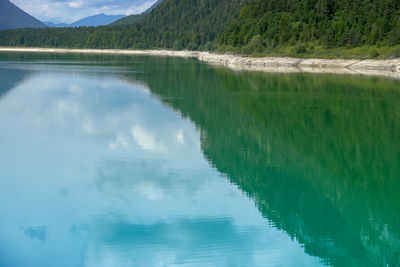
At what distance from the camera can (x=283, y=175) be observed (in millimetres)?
15031

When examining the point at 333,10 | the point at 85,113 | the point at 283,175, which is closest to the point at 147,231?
the point at 283,175

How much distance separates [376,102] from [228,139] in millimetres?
14337

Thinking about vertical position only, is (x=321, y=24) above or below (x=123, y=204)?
above

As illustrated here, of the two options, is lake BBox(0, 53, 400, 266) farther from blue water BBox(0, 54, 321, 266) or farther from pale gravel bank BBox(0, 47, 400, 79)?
pale gravel bank BBox(0, 47, 400, 79)

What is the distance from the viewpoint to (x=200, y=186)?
1418 cm

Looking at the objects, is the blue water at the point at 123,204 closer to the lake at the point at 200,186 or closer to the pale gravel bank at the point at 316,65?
the lake at the point at 200,186

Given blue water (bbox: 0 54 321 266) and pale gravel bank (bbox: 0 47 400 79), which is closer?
blue water (bbox: 0 54 321 266)

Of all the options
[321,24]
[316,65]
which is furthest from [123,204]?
[321,24]

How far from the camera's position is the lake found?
32.5ft

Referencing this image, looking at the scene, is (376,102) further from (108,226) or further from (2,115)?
(108,226)

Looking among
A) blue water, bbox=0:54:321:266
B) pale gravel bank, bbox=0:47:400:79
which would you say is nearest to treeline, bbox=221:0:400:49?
pale gravel bank, bbox=0:47:400:79

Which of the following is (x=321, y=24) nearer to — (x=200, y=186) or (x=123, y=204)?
(x=200, y=186)

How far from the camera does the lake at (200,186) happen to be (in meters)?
9.91

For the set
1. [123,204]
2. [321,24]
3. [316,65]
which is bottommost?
[316,65]
